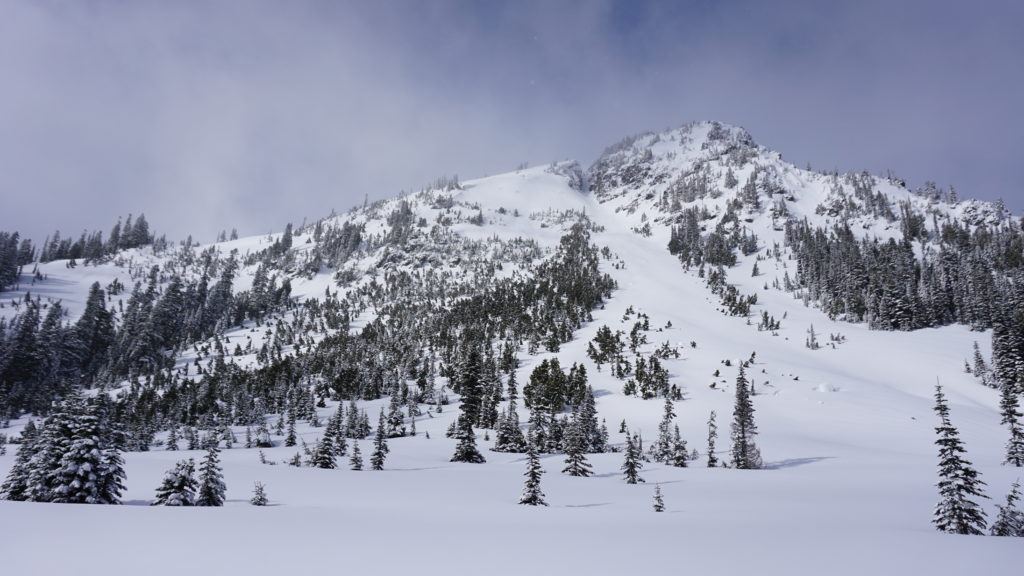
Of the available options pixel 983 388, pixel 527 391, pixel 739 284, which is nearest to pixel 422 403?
pixel 527 391

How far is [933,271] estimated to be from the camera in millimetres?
137625

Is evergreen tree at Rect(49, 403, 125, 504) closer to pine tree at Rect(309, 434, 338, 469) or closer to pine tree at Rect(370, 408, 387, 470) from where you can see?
pine tree at Rect(370, 408, 387, 470)

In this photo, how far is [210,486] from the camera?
58.2 ft

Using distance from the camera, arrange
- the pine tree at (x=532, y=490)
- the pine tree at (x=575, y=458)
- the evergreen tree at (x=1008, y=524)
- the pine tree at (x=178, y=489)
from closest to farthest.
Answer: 1. the evergreen tree at (x=1008, y=524)
2. the pine tree at (x=178, y=489)
3. the pine tree at (x=532, y=490)
4. the pine tree at (x=575, y=458)

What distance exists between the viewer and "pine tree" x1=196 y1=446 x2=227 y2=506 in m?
17.5

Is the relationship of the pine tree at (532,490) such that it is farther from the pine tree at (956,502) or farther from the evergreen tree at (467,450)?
the evergreen tree at (467,450)

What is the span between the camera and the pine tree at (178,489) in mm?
16719

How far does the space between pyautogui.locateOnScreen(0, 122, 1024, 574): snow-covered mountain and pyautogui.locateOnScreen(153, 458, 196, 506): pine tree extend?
1950 millimetres

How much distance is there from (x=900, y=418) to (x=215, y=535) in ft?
284

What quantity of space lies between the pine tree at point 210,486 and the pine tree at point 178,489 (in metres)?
0.30

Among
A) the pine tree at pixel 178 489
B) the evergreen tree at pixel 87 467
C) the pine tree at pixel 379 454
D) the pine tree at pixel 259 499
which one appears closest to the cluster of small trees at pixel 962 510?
the pine tree at pixel 259 499

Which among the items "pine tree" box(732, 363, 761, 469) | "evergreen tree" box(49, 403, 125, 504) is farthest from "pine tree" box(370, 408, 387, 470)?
"pine tree" box(732, 363, 761, 469)

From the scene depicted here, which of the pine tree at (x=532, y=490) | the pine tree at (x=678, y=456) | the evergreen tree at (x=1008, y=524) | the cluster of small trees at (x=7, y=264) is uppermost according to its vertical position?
the cluster of small trees at (x=7, y=264)

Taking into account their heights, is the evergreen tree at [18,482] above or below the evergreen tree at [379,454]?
above
